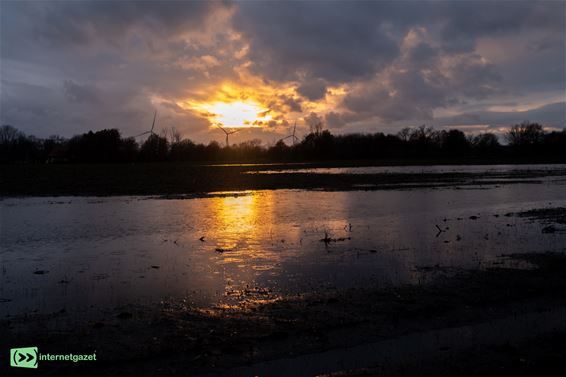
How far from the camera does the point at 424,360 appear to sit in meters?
7.96

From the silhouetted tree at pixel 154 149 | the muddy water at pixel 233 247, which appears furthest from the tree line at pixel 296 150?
the muddy water at pixel 233 247

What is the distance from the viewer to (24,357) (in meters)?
8.34

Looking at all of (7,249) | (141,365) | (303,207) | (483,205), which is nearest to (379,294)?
(141,365)

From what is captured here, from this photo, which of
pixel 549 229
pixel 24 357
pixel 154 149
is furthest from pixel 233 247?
pixel 154 149

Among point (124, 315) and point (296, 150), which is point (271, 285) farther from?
point (296, 150)

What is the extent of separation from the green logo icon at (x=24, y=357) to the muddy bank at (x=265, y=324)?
0.24 metres

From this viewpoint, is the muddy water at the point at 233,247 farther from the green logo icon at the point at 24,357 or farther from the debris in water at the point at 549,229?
the green logo icon at the point at 24,357

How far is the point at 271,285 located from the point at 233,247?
581cm

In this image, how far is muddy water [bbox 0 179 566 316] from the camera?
1285 centimetres

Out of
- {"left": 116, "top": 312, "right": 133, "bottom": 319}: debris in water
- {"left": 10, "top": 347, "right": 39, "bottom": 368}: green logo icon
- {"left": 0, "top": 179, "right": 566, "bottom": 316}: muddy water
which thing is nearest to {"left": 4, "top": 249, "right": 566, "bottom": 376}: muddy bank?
{"left": 116, "top": 312, "right": 133, "bottom": 319}: debris in water

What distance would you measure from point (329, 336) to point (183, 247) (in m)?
10.8

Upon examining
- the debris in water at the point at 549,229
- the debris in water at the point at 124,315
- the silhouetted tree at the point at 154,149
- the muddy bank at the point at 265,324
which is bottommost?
the muddy bank at the point at 265,324

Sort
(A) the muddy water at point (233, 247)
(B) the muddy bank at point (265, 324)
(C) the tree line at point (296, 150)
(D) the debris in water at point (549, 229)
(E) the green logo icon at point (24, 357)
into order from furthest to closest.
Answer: (C) the tree line at point (296, 150), (D) the debris in water at point (549, 229), (A) the muddy water at point (233, 247), (B) the muddy bank at point (265, 324), (E) the green logo icon at point (24, 357)

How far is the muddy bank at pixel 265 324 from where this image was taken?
8281 millimetres
